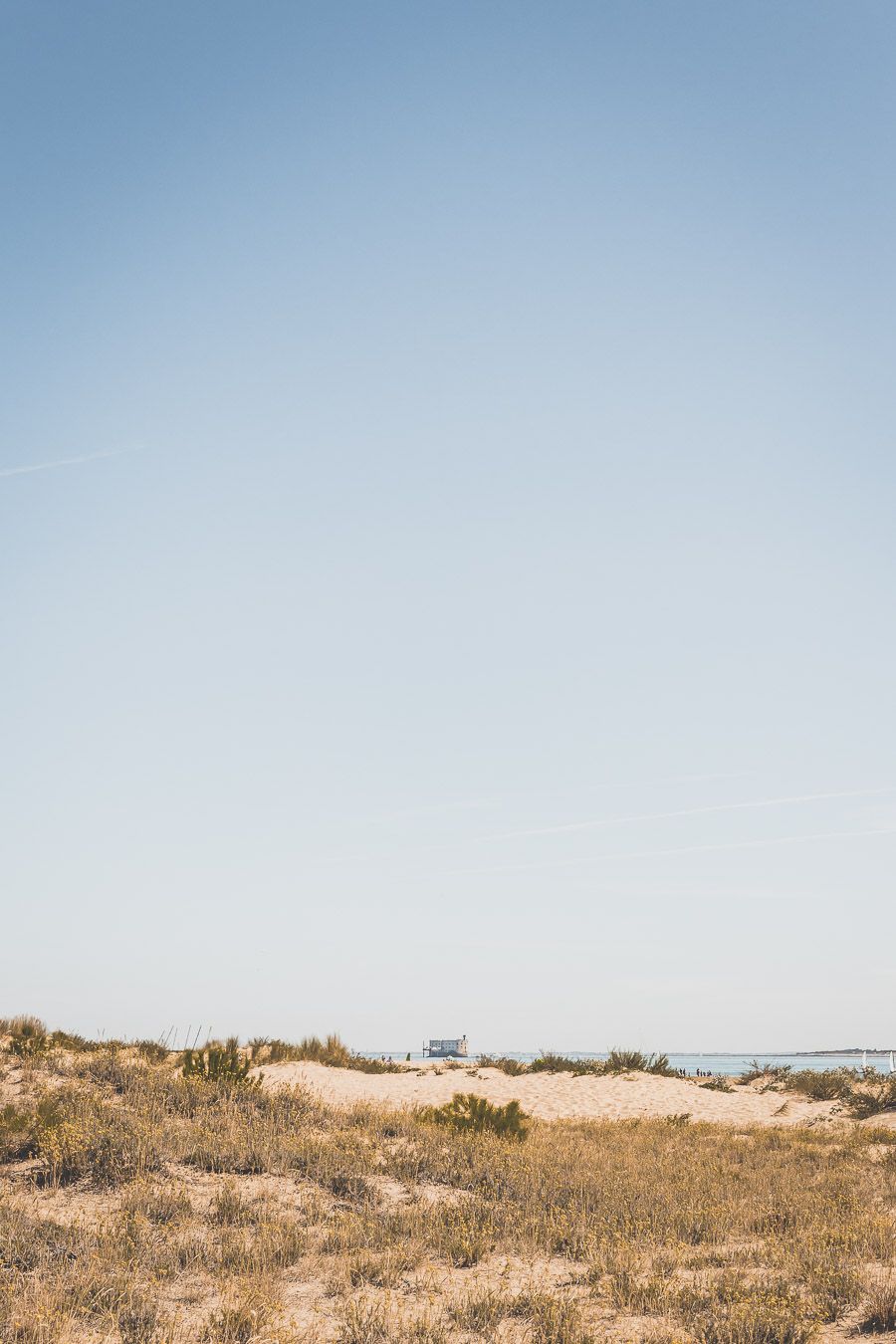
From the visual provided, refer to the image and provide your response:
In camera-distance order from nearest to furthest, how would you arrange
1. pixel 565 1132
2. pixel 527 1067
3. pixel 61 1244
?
pixel 61 1244
pixel 565 1132
pixel 527 1067

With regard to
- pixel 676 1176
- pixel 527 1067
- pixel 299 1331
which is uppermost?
pixel 299 1331

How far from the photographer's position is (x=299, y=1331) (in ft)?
21.8

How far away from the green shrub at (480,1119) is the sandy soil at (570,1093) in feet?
18.3

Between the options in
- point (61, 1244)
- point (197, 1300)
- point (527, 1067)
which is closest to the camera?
point (197, 1300)

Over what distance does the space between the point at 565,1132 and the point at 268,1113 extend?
687cm

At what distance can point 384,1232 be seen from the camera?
347 inches

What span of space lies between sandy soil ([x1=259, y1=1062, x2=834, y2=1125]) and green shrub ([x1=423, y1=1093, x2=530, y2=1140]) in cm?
556

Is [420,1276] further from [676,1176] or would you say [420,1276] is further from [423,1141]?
[676,1176]

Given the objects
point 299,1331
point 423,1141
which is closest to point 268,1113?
point 423,1141

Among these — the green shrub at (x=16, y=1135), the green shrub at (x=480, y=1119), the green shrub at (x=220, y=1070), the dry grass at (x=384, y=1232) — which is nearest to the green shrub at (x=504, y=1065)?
the green shrub at (x=480, y=1119)

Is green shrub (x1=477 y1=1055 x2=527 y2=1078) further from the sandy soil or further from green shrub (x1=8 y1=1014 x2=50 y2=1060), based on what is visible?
green shrub (x1=8 y1=1014 x2=50 y2=1060)

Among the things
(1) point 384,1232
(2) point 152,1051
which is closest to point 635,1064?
(2) point 152,1051

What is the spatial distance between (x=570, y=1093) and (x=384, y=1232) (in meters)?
18.6

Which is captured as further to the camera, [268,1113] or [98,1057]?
[98,1057]
